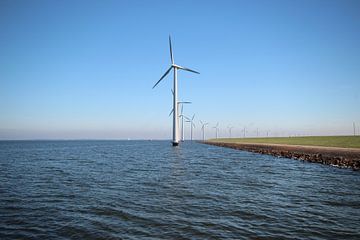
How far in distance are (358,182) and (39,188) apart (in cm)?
2553

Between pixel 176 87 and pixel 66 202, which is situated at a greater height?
pixel 176 87

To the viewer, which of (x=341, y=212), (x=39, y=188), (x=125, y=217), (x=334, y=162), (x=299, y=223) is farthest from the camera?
(x=334, y=162)

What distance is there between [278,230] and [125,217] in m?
6.66

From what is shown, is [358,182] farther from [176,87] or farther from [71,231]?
[176,87]

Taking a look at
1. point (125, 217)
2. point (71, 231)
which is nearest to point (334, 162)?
point (125, 217)

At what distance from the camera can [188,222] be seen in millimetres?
11422

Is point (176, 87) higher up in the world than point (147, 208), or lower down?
higher up

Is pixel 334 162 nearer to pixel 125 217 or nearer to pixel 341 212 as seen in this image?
pixel 341 212

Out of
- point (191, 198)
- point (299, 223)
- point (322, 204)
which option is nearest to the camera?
point (299, 223)

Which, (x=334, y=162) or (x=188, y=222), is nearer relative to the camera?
(x=188, y=222)

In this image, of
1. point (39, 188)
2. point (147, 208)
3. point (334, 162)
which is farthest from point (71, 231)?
point (334, 162)

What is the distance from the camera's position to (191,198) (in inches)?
635

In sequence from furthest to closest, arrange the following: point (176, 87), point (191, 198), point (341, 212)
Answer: point (176, 87) < point (191, 198) < point (341, 212)

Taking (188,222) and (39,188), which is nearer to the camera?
(188,222)
